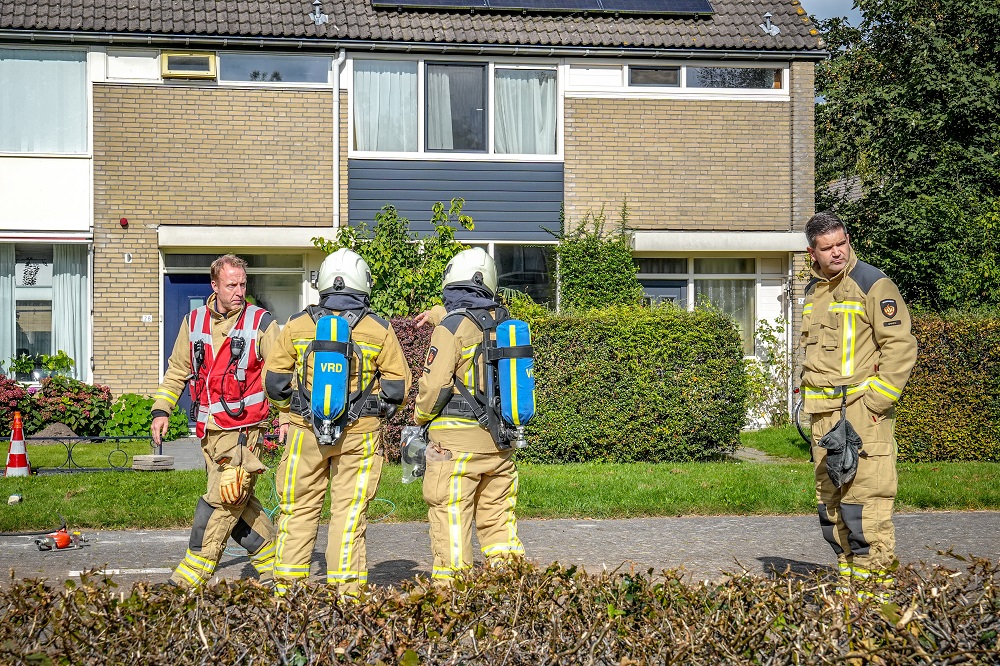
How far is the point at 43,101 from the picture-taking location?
51.1ft

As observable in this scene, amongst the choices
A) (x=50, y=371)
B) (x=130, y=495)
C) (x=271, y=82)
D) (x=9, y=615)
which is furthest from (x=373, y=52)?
(x=9, y=615)

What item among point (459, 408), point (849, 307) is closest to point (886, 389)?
point (849, 307)

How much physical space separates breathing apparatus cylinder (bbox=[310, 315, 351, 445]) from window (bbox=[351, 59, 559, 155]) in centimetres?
1097

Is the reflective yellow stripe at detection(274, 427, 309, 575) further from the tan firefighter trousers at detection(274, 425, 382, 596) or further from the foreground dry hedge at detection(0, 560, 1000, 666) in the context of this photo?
the foreground dry hedge at detection(0, 560, 1000, 666)

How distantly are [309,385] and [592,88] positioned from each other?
11755 millimetres

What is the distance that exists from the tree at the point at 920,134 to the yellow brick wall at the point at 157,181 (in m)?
9.76

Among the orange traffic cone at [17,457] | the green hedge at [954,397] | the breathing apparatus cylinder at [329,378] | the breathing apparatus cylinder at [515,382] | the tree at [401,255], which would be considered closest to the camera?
the breathing apparatus cylinder at [329,378]

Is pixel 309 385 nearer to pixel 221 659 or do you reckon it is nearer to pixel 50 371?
pixel 221 659

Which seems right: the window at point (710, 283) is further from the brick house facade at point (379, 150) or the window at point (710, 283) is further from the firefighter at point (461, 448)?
the firefighter at point (461, 448)

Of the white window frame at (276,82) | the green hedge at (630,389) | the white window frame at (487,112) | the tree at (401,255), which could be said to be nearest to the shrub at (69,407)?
the tree at (401,255)

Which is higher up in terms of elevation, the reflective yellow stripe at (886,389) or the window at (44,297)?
the window at (44,297)

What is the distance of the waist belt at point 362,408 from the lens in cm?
566

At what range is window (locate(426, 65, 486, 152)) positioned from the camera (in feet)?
53.4

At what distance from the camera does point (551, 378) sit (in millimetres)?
11617
